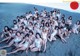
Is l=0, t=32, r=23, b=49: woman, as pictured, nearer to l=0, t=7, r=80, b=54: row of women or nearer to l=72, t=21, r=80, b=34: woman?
l=0, t=7, r=80, b=54: row of women

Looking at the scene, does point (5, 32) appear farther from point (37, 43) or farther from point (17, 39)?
point (37, 43)

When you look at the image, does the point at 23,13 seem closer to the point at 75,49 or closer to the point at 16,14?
the point at 16,14

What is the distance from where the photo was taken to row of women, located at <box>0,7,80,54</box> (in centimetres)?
200

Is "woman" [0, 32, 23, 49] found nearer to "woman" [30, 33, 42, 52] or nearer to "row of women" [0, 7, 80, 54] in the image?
"row of women" [0, 7, 80, 54]

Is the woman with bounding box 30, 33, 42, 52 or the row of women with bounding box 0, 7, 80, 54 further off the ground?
the row of women with bounding box 0, 7, 80, 54

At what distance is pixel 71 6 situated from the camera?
2.09 metres

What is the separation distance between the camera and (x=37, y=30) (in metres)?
2.03

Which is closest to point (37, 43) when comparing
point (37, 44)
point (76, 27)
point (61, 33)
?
point (37, 44)

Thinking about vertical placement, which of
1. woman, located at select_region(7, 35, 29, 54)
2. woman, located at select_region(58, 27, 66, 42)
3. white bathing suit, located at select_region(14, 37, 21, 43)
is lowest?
woman, located at select_region(7, 35, 29, 54)

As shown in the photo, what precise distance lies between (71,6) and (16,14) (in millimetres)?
528

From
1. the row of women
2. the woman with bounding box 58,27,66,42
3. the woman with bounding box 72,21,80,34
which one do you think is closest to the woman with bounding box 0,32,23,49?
the row of women

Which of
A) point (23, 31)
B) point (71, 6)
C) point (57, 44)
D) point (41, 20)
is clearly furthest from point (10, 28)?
point (71, 6)

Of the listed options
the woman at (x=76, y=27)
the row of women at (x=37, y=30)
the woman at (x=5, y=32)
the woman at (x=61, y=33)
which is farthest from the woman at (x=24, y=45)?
the woman at (x=76, y=27)

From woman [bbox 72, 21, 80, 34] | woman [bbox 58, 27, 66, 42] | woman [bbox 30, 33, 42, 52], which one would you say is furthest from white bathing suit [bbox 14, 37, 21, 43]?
woman [bbox 72, 21, 80, 34]
